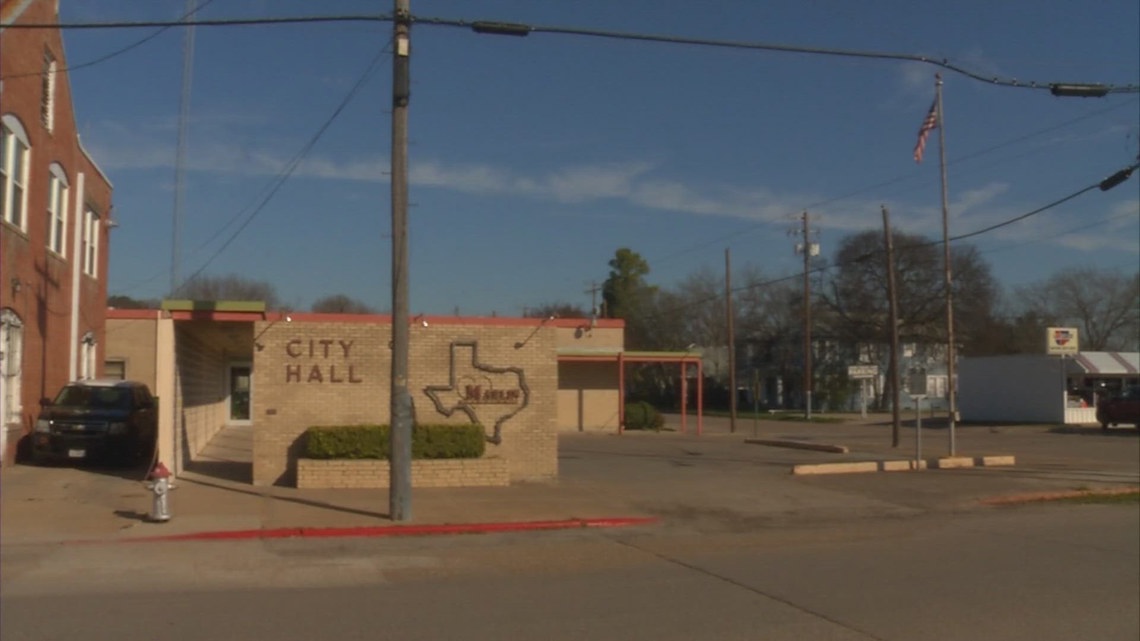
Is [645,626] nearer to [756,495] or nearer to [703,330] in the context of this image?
[756,495]

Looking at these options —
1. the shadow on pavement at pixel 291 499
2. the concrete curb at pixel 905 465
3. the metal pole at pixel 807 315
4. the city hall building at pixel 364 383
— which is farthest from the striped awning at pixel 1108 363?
the shadow on pavement at pixel 291 499

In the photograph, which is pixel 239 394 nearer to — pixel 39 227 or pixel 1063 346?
pixel 39 227

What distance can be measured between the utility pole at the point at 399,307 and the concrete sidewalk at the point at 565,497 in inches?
22.3

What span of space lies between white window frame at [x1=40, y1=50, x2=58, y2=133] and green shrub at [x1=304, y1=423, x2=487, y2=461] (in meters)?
10.00

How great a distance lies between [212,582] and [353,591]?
1601mm

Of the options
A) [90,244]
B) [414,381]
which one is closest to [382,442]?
[414,381]

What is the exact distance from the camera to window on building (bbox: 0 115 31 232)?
826 inches

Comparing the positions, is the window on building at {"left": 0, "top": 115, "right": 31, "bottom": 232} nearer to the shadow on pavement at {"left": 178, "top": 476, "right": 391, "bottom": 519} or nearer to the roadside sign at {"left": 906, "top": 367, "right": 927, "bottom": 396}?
the shadow on pavement at {"left": 178, "top": 476, "right": 391, "bottom": 519}

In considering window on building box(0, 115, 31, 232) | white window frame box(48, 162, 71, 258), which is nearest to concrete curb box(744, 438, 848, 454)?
white window frame box(48, 162, 71, 258)

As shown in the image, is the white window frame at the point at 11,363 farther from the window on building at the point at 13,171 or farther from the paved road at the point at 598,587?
the paved road at the point at 598,587

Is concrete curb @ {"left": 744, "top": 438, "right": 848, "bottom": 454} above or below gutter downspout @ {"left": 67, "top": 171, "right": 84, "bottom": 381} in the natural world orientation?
below

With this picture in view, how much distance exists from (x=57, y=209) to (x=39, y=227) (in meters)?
2.39

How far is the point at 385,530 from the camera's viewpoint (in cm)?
1516

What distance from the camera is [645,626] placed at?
906 cm
